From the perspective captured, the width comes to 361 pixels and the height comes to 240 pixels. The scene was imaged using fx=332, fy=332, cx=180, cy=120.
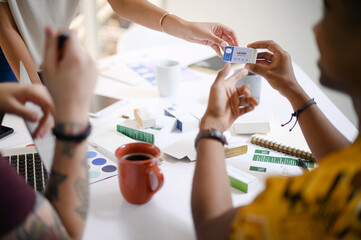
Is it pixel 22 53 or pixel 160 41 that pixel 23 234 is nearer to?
pixel 22 53

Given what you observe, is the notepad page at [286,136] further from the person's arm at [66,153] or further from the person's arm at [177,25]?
the person's arm at [66,153]

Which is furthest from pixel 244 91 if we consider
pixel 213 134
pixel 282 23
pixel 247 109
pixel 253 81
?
pixel 282 23

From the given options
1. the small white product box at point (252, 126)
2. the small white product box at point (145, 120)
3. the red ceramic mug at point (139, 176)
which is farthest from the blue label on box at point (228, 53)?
the red ceramic mug at point (139, 176)

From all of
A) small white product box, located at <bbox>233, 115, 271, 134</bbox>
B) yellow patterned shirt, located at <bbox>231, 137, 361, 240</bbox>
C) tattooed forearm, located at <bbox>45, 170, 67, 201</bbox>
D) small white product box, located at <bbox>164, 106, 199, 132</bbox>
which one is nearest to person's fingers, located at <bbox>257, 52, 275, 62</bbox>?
small white product box, located at <bbox>233, 115, 271, 134</bbox>

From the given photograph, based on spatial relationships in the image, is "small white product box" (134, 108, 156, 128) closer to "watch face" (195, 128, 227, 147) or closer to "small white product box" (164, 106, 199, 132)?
"small white product box" (164, 106, 199, 132)

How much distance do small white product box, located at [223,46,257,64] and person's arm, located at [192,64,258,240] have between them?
0.75ft

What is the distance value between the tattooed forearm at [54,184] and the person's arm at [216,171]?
0.27 meters

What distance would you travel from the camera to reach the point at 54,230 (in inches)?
23.8

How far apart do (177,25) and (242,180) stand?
2.39ft

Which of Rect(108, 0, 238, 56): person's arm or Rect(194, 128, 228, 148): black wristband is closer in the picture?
Rect(194, 128, 228, 148): black wristband

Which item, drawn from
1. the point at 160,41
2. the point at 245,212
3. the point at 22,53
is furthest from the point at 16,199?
the point at 160,41

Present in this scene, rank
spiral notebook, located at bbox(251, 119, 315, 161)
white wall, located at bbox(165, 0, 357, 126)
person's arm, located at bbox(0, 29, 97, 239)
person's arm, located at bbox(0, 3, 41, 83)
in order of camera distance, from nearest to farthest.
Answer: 1. person's arm, located at bbox(0, 29, 97, 239)
2. spiral notebook, located at bbox(251, 119, 315, 161)
3. person's arm, located at bbox(0, 3, 41, 83)
4. white wall, located at bbox(165, 0, 357, 126)

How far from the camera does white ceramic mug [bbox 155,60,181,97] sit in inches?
53.6

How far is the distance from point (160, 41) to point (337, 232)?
6.18 feet
